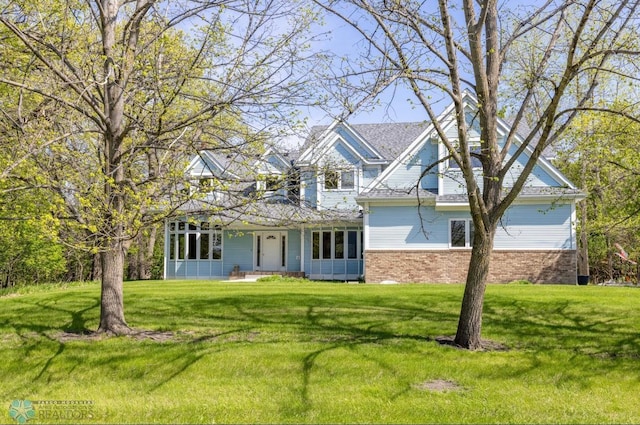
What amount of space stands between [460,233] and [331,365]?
1512cm

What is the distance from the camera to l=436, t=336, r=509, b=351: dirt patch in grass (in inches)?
340

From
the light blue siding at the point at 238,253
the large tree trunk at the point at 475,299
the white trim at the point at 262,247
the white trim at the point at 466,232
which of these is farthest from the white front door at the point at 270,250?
the large tree trunk at the point at 475,299

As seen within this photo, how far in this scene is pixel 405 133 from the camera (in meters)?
28.8

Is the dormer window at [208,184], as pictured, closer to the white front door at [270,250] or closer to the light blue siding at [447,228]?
the light blue siding at [447,228]

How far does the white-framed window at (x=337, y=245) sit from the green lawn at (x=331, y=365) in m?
13.0

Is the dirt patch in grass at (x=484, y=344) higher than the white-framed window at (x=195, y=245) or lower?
lower

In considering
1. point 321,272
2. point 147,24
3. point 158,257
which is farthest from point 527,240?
point 158,257

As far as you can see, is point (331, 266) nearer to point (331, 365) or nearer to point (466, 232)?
point (466, 232)

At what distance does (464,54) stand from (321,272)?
704 inches

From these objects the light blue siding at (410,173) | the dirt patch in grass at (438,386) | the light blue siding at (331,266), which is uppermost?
the light blue siding at (410,173)

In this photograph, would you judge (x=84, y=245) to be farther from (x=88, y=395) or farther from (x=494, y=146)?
(x=494, y=146)

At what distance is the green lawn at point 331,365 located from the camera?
20.8ft

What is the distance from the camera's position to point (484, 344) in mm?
8859

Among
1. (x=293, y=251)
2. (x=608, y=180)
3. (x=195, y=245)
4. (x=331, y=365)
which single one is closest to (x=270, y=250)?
(x=293, y=251)
